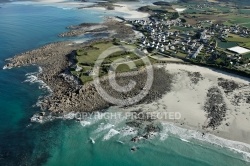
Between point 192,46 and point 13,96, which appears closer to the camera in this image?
point 13,96

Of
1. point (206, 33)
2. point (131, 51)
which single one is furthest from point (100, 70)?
point (206, 33)

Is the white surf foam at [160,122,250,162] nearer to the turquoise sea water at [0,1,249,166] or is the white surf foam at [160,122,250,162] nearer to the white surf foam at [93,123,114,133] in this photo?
the turquoise sea water at [0,1,249,166]

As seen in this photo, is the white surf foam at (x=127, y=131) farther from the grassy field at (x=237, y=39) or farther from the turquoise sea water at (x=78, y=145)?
the grassy field at (x=237, y=39)

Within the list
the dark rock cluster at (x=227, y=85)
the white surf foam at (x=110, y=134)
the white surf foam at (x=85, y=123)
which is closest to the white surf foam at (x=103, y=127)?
the white surf foam at (x=110, y=134)

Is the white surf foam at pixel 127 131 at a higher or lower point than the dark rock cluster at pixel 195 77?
lower

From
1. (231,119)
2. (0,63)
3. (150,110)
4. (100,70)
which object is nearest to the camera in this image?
(231,119)

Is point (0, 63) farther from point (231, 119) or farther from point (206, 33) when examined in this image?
point (206, 33)

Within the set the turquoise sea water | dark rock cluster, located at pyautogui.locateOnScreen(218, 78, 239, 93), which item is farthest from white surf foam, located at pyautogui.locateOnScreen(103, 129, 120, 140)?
dark rock cluster, located at pyautogui.locateOnScreen(218, 78, 239, 93)

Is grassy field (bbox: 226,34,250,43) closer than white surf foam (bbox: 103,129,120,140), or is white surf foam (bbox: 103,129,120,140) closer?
white surf foam (bbox: 103,129,120,140)

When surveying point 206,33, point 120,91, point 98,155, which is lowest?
point 98,155
